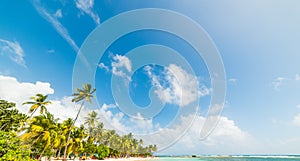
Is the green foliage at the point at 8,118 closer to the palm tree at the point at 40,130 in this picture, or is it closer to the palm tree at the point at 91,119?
the palm tree at the point at 40,130

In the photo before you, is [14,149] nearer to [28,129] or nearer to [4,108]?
[4,108]

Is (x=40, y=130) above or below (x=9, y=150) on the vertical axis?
above

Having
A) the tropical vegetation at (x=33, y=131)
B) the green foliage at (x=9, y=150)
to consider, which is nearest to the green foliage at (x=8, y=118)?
the tropical vegetation at (x=33, y=131)

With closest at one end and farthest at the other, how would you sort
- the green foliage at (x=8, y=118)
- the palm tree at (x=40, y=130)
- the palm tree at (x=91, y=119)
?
the green foliage at (x=8, y=118) < the palm tree at (x=40, y=130) < the palm tree at (x=91, y=119)

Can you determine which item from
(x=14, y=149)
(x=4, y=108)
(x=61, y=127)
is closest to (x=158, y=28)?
(x=14, y=149)

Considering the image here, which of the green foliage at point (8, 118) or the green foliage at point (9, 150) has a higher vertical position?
the green foliage at point (8, 118)

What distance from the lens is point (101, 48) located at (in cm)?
1156

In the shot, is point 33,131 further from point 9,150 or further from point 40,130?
point 9,150

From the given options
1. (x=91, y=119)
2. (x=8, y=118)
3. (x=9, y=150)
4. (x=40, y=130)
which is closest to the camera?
(x=9, y=150)

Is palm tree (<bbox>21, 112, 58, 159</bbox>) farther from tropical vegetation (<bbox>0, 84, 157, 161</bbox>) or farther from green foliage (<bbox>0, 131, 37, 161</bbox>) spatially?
green foliage (<bbox>0, 131, 37, 161</bbox>)

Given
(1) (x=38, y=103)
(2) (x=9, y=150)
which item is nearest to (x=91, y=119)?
(1) (x=38, y=103)

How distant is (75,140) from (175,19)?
25.1 m

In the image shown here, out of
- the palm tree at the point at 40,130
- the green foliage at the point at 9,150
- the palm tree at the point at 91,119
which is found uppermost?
the palm tree at the point at 91,119

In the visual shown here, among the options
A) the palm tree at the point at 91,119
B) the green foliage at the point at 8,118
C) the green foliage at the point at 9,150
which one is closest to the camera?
the green foliage at the point at 9,150
